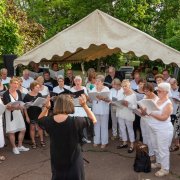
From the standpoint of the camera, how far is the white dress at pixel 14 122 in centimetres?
730

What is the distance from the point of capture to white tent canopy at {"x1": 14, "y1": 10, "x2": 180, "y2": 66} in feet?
27.2

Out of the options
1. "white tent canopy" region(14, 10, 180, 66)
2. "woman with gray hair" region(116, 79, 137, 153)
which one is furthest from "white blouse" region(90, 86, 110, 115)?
"white tent canopy" region(14, 10, 180, 66)

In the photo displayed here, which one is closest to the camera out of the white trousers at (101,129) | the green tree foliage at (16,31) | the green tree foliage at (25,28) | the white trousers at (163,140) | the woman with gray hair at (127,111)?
the white trousers at (163,140)

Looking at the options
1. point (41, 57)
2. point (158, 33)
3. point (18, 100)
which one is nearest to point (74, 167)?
point (18, 100)

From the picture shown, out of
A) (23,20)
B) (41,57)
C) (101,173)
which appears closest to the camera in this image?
(101,173)

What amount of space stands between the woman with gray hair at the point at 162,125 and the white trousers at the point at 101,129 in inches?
70.3

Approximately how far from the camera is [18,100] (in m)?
7.29

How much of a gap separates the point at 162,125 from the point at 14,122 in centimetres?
317

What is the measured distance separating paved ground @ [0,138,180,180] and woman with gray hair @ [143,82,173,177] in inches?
12.5

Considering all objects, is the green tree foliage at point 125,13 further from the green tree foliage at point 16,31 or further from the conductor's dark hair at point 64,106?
the conductor's dark hair at point 64,106

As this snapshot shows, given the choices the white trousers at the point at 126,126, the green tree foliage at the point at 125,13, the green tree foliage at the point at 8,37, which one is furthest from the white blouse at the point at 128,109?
the green tree foliage at the point at 8,37

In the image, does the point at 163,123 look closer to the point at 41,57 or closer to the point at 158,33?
the point at 41,57

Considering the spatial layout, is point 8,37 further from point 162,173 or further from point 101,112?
point 162,173

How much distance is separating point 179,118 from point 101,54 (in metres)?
5.74
